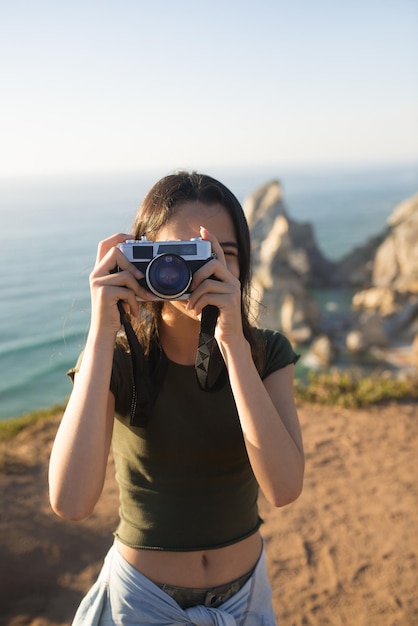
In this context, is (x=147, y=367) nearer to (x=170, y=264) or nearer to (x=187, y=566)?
(x=170, y=264)

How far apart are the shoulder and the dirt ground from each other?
7.44 ft

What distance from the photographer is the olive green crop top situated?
166 centimetres

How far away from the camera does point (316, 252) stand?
28.0m

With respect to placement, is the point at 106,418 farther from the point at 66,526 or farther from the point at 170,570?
the point at 66,526

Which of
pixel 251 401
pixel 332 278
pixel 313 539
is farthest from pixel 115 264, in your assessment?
pixel 332 278

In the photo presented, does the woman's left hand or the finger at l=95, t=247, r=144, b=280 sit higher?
the finger at l=95, t=247, r=144, b=280

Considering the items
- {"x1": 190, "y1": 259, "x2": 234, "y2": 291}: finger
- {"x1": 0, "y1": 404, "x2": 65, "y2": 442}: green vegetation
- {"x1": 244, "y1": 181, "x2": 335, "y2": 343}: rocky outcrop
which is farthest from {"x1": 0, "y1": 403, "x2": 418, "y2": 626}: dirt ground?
{"x1": 244, "y1": 181, "x2": 335, "y2": 343}: rocky outcrop

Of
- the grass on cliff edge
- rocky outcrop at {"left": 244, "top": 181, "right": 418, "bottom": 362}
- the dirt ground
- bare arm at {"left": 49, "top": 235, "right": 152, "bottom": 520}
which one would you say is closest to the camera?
bare arm at {"left": 49, "top": 235, "right": 152, "bottom": 520}

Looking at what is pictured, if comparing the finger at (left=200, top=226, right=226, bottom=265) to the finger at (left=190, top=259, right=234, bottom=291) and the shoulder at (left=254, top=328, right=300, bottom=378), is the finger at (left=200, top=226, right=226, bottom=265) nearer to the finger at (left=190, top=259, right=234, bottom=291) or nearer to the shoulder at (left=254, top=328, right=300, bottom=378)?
the finger at (left=190, top=259, right=234, bottom=291)

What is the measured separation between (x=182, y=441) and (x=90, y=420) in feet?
0.98

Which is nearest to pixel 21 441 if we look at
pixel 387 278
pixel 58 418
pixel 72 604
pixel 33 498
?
pixel 58 418

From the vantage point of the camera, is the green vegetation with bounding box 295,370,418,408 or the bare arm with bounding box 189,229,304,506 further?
the green vegetation with bounding box 295,370,418,408

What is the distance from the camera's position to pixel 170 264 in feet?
5.30

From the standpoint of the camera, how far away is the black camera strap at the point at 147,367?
1.61 m
